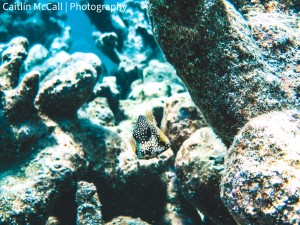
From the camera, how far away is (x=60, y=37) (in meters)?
13.1

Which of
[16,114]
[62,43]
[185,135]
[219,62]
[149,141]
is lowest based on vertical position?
[62,43]

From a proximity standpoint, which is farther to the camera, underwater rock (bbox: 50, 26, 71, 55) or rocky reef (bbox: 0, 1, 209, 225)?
underwater rock (bbox: 50, 26, 71, 55)

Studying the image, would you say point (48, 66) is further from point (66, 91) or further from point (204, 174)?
point (204, 174)

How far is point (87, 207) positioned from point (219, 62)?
7.84 feet

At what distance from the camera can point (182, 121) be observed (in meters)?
4.68

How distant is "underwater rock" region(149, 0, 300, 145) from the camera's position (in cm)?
230

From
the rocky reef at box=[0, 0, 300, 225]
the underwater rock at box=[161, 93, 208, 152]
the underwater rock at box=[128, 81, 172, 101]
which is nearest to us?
the rocky reef at box=[0, 0, 300, 225]

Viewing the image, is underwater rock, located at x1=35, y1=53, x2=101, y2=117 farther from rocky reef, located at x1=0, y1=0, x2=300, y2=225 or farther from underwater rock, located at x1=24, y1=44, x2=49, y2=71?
underwater rock, located at x1=24, y1=44, x2=49, y2=71

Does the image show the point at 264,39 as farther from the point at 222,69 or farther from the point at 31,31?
the point at 31,31

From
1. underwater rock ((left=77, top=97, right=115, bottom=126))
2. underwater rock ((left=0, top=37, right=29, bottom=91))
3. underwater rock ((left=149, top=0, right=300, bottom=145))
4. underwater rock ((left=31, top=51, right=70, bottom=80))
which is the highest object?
underwater rock ((left=149, top=0, right=300, bottom=145))

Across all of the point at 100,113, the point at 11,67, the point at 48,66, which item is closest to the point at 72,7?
the point at 48,66

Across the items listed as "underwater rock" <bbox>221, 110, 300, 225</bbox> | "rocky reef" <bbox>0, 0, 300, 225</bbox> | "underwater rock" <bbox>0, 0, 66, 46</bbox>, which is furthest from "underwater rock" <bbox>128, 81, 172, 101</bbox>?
"underwater rock" <bbox>0, 0, 66, 46</bbox>

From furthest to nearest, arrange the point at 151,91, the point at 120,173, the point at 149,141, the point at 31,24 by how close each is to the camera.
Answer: the point at 31,24, the point at 151,91, the point at 120,173, the point at 149,141

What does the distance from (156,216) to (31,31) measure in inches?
436
